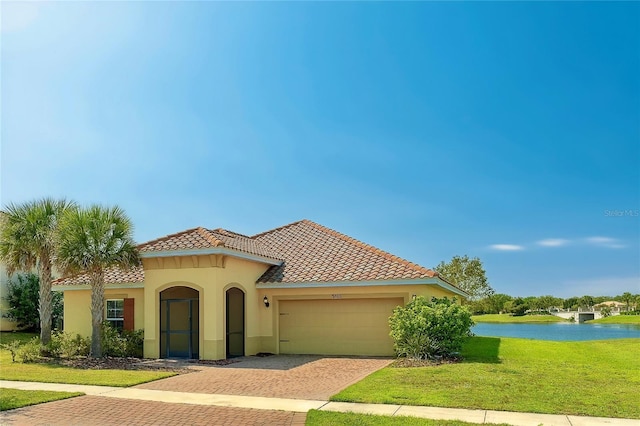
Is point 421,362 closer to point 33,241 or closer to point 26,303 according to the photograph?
point 33,241

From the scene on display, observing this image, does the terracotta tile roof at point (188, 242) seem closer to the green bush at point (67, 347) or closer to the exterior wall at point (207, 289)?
the exterior wall at point (207, 289)

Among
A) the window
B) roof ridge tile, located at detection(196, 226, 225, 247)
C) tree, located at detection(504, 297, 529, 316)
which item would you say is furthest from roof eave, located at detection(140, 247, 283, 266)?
tree, located at detection(504, 297, 529, 316)

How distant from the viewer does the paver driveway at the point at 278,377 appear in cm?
1195

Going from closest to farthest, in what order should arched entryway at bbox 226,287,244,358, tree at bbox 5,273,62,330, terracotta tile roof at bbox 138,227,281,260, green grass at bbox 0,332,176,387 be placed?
1. green grass at bbox 0,332,176,387
2. terracotta tile roof at bbox 138,227,281,260
3. arched entryway at bbox 226,287,244,358
4. tree at bbox 5,273,62,330

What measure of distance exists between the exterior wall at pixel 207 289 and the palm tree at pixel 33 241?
12.3 ft

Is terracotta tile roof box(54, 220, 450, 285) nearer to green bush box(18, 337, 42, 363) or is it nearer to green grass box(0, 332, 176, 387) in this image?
green bush box(18, 337, 42, 363)

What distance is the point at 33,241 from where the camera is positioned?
1944cm

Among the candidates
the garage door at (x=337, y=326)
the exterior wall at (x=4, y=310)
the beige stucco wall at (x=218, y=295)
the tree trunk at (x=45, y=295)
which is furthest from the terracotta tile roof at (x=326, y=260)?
the exterior wall at (x=4, y=310)

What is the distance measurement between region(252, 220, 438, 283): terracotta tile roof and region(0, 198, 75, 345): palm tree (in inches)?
308

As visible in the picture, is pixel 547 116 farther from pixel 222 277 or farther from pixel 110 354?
pixel 110 354

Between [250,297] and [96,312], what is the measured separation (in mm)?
5356

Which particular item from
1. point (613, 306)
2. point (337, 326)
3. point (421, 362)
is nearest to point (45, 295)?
point (337, 326)

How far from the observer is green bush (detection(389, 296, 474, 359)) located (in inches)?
650

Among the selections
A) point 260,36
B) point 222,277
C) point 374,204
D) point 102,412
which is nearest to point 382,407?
point 102,412
